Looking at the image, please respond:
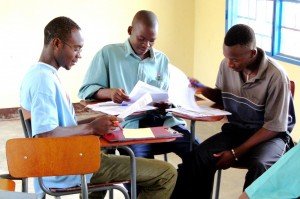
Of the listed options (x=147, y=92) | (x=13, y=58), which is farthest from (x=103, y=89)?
(x=13, y=58)

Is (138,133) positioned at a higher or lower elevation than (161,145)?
higher

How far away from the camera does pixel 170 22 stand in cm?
575

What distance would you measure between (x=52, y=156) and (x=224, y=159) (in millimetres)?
914

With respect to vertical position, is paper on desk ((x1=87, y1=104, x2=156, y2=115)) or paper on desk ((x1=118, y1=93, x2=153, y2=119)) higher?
paper on desk ((x1=118, y1=93, x2=153, y2=119))

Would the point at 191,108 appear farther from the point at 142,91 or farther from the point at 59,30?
the point at 59,30

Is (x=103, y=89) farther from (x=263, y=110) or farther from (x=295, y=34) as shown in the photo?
(x=295, y=34)

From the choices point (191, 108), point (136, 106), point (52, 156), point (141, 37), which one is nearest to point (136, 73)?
point (141, 37)

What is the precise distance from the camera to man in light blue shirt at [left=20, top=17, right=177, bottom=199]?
7.24 ft

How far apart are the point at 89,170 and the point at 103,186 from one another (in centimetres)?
23

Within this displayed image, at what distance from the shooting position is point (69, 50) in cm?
239

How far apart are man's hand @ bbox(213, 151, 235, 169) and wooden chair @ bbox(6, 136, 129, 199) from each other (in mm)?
742

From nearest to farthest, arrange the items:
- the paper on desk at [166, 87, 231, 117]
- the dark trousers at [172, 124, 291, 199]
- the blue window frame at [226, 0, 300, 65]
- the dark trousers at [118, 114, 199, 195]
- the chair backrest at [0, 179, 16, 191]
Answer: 1. the chair backrest at [0, 179, 16, 191]
2. the dark trousers at [172, 124, 291, 199]
3. the paper on desk at [166, 87, 231, 117]
4. the dark trousers at [118, 114, 199, 195]
5. the blue window frame at [226, 0, 300, 65]

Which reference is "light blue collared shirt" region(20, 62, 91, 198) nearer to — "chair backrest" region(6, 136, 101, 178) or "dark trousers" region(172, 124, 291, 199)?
"chair backrest" region(6, 136, 101, 178)

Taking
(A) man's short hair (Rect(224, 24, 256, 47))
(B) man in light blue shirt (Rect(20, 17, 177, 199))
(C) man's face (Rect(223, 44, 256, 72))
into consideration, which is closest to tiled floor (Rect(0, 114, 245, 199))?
(B) man in light blue shirt (Rect(20, 17, 177, 199))
